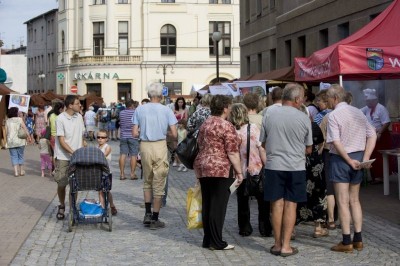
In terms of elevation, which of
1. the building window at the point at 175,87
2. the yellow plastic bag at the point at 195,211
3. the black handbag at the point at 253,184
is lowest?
the yellow plastic bag at the point at 195,211

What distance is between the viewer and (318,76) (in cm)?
1300

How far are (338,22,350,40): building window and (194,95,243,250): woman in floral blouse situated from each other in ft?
43.7

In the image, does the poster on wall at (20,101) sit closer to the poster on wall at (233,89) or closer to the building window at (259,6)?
the building window at (259,6)

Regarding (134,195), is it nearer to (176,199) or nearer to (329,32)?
(176,199)

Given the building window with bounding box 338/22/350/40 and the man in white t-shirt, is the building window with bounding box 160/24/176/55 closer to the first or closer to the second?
the building window with bounding box 338/22/350/40

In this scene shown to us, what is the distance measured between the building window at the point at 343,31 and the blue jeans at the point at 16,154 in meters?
9.29

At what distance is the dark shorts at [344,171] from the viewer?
8.93 metres

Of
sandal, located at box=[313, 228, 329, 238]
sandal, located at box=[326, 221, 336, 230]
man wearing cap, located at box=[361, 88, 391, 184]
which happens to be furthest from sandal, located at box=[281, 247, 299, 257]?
man wearing cap, located at box=[361, 88, 391, 184]

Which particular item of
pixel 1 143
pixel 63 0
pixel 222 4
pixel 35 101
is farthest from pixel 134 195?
pixel 63 0

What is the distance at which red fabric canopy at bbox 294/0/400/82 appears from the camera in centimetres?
1177

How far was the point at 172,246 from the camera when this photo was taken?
9586 mm

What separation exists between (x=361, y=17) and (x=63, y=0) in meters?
54.3

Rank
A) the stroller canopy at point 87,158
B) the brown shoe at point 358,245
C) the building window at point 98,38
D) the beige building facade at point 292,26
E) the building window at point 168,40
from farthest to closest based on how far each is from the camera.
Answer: the building window at point 98,38, the building window at point 168,40, the beige building facade at point 292,26, the stroller canopy at point 87,158, the brown shoe at point 358,245

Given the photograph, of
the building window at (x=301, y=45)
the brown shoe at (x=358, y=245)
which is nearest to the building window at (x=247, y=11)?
the building window at (x=301, y=45)
